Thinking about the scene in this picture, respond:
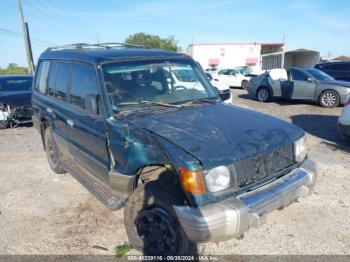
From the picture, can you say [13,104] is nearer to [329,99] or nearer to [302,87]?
[302,87]

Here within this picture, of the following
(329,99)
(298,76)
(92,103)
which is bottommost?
(329,99)

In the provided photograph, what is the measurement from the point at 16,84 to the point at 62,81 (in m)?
6.08

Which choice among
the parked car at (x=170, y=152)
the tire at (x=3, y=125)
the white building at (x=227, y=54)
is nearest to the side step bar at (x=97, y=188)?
the parked car at (x=170, y=152)

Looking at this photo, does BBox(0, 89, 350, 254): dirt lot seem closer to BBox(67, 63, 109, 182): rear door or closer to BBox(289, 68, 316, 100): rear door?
BBox(67, 63, 109, 182): rear door

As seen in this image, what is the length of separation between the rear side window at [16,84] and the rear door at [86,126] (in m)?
6.22

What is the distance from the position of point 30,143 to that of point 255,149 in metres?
6.41

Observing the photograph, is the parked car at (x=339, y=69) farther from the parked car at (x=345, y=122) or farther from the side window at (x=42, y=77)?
the side window at (x=42, y=77)

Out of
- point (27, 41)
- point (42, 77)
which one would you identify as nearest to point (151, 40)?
point (27, 41)

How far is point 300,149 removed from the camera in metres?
3.24

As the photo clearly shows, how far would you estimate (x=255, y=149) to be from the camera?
271 centimetres

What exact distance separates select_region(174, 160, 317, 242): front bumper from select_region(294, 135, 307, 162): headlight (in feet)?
1.45

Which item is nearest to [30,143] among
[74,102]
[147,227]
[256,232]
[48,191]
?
[48,191]

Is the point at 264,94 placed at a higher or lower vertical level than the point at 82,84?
lower

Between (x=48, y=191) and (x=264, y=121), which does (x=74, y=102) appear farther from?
(x=264, y=121)
